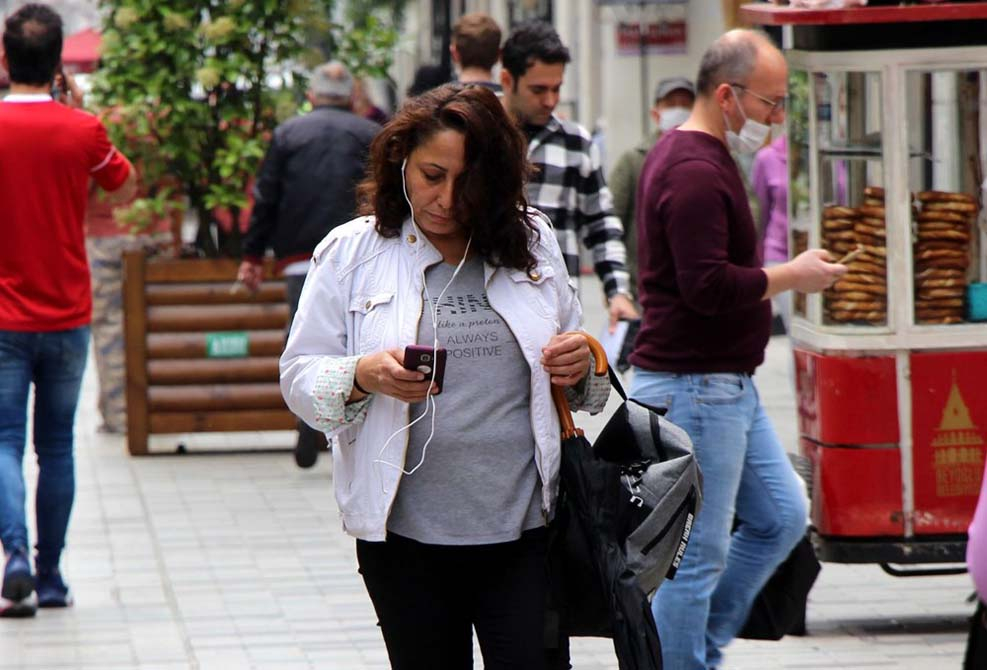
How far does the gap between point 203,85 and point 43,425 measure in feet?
11.9

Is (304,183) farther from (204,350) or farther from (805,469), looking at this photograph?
(805,469)

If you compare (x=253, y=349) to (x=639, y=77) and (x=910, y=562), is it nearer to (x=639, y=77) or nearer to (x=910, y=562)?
(x=910, y=562)

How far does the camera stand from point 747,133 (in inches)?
194

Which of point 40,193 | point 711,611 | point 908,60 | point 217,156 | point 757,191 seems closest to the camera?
point 711,611

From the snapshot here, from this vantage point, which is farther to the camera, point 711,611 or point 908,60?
point 908,60

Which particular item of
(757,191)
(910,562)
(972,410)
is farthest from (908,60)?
(757,191)

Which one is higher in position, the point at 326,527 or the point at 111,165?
the point at 111,165

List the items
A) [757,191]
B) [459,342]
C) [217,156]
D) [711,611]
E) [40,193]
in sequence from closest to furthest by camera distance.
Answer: [459,342]
[711,611]
[40,193]
[757,191]
[217,156]

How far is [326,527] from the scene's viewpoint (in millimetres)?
8070

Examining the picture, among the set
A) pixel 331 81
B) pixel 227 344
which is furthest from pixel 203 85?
pixel 227 344

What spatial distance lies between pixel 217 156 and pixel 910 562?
16.6 feet

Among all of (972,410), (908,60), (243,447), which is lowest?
(243,447)

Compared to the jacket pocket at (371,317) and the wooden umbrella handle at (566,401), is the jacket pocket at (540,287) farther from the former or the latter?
the jacket pocket at (371,317)

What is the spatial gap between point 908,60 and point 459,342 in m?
2.62
